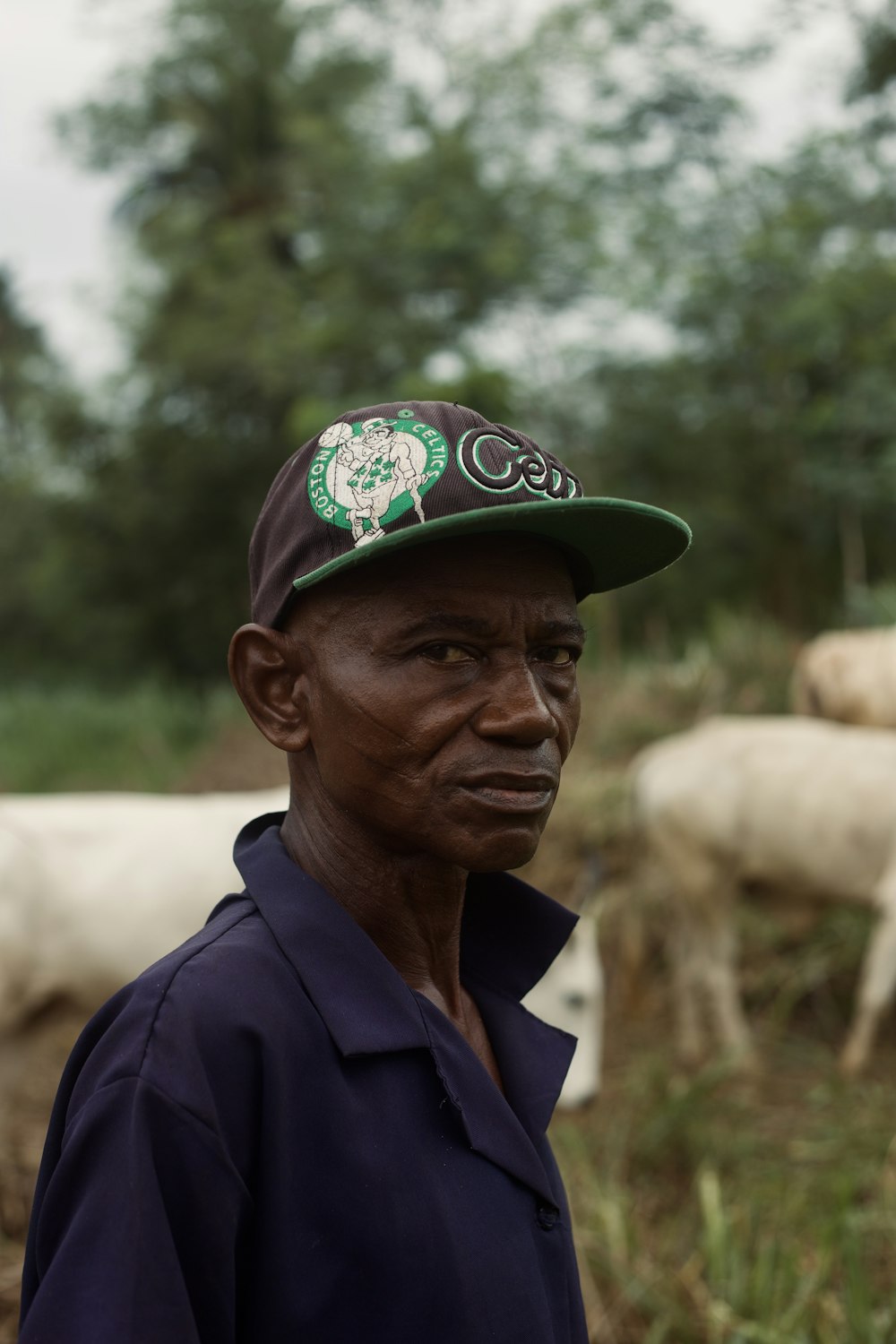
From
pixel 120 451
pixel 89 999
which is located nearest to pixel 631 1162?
pixel 89 999

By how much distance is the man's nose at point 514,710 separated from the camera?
143 centimetres

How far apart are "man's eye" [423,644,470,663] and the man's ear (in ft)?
0.53

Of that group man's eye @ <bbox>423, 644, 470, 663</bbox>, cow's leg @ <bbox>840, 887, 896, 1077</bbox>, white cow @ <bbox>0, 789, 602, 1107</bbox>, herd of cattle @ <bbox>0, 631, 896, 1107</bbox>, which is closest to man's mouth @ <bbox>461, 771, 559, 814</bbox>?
man's eye @ <bbox>423, 644, 470, 663</bbox>

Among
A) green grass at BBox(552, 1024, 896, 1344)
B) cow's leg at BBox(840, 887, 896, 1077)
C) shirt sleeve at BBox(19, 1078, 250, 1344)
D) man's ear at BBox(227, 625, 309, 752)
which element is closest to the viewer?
shirt sleeve at BBox(19, 1078, 250, 1344)

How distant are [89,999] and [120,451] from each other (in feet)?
67.3

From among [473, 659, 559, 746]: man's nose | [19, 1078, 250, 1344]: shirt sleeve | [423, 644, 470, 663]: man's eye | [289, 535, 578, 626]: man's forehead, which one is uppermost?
[289, 535, 578, 626]: man's forehead

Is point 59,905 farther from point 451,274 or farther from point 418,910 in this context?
point 451,274

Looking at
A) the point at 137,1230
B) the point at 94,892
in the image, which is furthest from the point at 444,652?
the point at 94,892

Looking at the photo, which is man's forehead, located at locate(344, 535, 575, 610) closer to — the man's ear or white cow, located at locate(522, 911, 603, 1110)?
the man's ear

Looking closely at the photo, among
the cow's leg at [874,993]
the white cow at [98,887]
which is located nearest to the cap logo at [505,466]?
the white cow at [98,887]

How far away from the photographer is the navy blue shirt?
1.16m

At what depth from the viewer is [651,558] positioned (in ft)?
5.50

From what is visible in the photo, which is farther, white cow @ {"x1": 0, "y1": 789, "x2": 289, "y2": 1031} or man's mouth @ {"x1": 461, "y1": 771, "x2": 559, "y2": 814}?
white cow @ {"x1": 0, "y1": 789, "x2": 289, "y2": 1031}

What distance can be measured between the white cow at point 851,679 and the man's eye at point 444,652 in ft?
25.4
